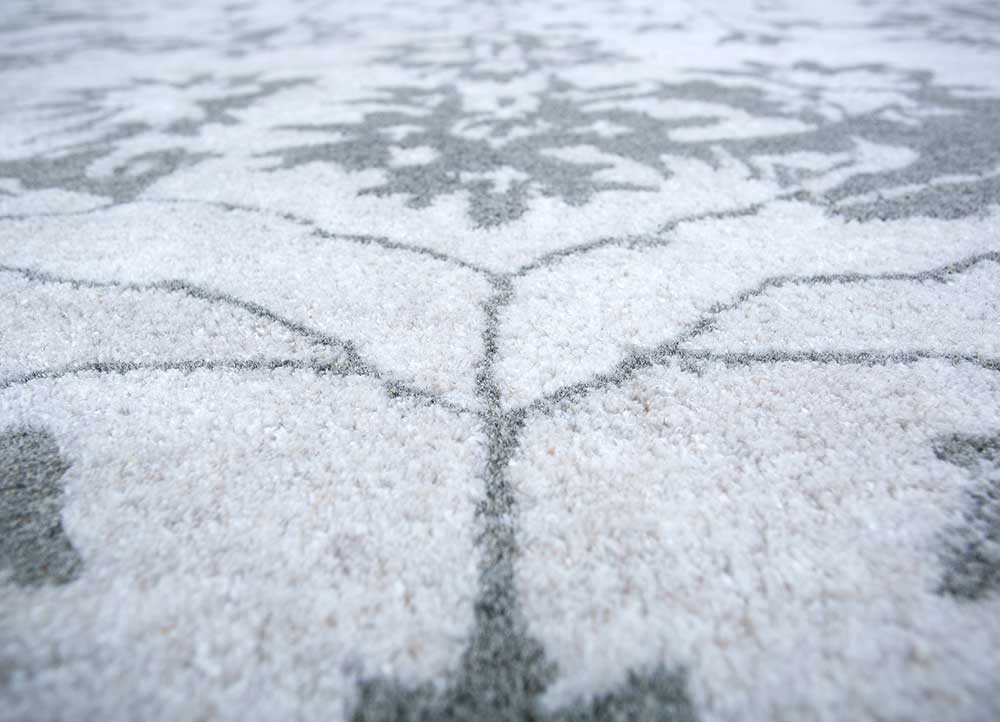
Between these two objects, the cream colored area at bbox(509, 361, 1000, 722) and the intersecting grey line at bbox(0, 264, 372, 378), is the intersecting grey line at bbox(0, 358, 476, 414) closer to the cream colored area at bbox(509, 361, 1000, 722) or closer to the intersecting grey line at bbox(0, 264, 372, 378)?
the intersecting grey line at bbox(0, 264, 372, 378)

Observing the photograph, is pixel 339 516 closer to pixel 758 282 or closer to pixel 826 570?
pixel 826 570

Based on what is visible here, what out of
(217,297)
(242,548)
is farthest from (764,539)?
(217,297)

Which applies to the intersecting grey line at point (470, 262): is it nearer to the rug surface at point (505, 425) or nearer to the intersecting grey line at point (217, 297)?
the rug surface at point (505, 425)

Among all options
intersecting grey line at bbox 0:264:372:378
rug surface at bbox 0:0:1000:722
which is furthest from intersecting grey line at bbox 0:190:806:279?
intersecting grey line at bbox 0:264:372:378

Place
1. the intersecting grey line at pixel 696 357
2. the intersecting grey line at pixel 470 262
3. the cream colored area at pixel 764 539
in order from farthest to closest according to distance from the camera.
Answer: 1. the intersecting grey line at pixel 470 262
2. the intersecting grey line at pixel 696 357
3. the cream colored area at pixel 764 539

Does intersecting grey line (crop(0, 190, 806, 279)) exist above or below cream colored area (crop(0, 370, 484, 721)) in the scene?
below

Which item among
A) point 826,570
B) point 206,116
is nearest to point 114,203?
point 206,116

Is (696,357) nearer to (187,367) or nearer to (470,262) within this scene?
(470,262)

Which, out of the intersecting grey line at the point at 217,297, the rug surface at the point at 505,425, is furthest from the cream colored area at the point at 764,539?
the intersecting grey line at the point at 217,297
